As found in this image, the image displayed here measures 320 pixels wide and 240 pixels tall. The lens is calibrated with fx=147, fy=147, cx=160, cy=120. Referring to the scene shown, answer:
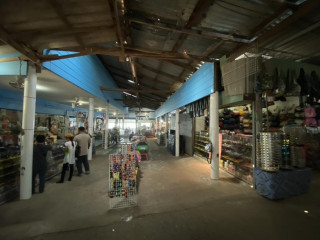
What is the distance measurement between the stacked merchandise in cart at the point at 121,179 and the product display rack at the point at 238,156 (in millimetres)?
3573

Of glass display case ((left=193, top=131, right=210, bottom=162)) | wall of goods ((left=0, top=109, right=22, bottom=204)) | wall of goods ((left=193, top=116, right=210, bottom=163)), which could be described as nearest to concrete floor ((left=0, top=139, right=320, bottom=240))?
wall of goods ((left=0, top=109, right=22, bottom=204))

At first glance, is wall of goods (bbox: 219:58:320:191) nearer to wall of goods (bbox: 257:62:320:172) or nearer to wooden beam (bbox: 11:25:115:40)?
wall of goods (bbox: 257:62:320:172)

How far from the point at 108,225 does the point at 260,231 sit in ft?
8.61

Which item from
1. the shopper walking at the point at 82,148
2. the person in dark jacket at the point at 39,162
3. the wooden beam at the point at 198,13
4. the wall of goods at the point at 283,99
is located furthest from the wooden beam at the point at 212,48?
the person in dark jacket at the point at 39,162

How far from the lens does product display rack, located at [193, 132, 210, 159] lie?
738 cm

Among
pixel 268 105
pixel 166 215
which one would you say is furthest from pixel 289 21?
pixel 166 215

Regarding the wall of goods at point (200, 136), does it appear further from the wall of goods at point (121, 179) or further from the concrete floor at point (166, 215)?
the wall of goods at point (121, 179)

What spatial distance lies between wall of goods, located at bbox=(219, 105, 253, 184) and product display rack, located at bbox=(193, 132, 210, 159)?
105 centimetres

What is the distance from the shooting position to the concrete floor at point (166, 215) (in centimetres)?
242

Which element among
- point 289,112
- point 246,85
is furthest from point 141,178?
point 289,112

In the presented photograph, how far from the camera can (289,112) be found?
614cm

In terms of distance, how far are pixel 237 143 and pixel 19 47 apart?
21.2ft

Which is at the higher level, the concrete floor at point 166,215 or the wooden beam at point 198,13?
the wooden beam at point 198,13

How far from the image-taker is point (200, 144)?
7930mm
